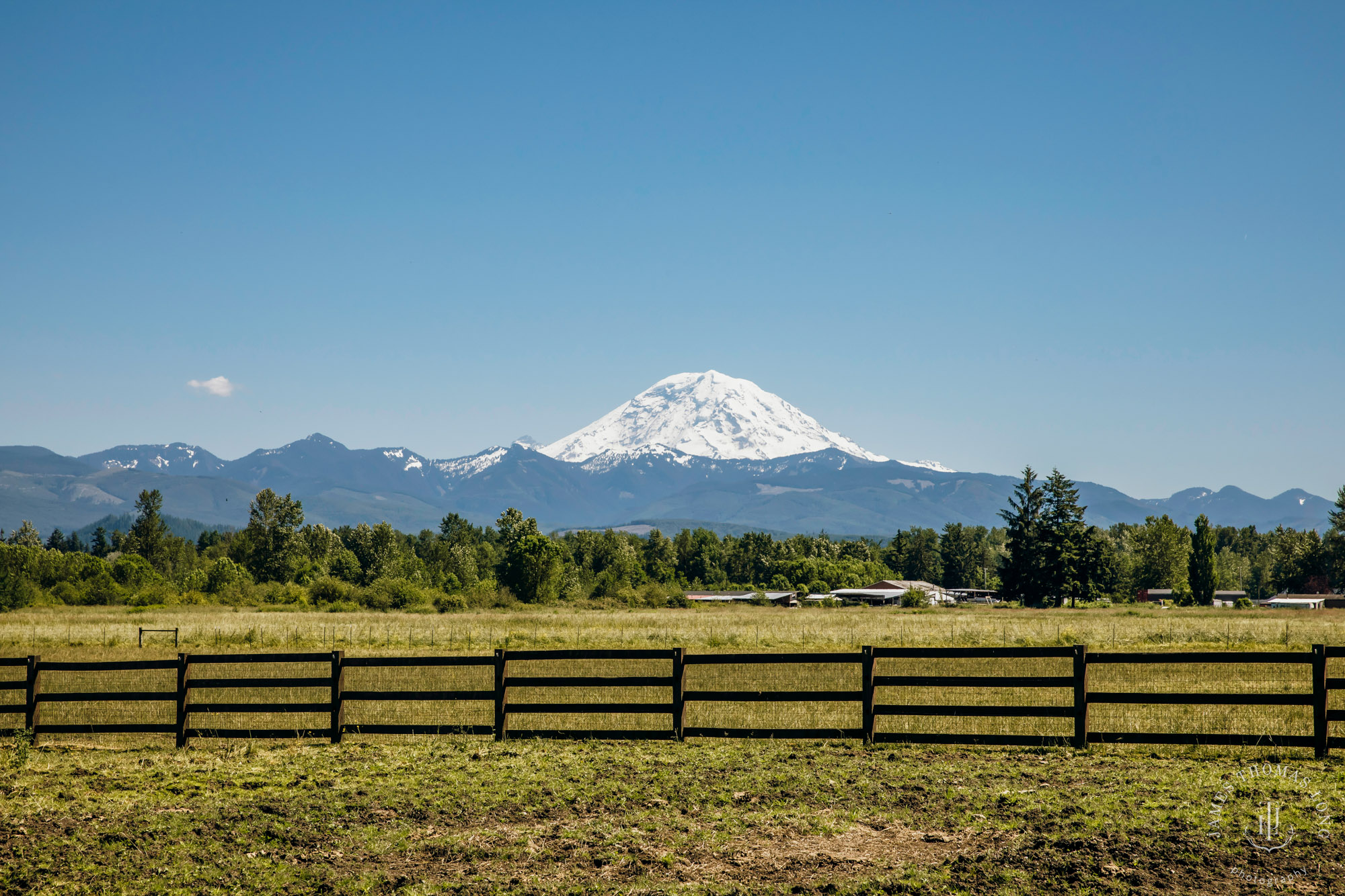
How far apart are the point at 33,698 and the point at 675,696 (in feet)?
38.7

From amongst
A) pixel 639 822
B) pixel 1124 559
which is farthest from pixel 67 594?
pixel 1124 559

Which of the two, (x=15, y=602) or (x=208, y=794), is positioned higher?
(x=208, y=794)

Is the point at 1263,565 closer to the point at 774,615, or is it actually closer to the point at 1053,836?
the point at 774,615

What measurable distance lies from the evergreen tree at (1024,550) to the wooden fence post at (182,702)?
81638 mm

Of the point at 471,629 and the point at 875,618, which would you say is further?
the point at 875,618

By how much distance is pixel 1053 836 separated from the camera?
9.51m

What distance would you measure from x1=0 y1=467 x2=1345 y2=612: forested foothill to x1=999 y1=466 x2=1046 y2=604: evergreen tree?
150 mm

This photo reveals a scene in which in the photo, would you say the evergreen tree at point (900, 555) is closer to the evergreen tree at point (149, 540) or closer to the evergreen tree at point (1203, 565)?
the evergreen tree at point (1203, 565)

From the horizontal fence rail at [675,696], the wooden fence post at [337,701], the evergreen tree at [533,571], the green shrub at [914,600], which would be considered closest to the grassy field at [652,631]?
the horizontal fence rail at [675,696]

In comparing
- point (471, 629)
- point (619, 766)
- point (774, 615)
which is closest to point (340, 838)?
point (619, 766)

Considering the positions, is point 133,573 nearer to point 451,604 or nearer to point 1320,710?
point 451,604

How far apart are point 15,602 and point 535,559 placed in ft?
144

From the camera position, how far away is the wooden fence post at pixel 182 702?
614 inches

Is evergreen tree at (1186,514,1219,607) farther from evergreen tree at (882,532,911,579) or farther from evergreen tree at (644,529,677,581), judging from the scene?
evergreen tree at (644,529,677,581)
